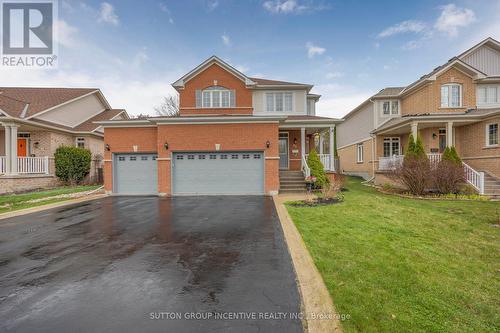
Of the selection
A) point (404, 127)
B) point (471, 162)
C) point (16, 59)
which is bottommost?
point (471, 162)

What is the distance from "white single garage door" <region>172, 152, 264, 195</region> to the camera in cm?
1312

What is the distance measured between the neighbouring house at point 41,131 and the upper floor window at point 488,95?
27911mm

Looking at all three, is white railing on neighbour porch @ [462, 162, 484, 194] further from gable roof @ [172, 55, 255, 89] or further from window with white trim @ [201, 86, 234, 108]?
window with white trim @ [201, 86, 234, 108]

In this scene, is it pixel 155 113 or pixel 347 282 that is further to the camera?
pixel 155 113

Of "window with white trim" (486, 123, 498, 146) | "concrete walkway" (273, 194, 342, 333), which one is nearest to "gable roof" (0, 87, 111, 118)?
"concrete walkway" (273, 194, 342, 333)

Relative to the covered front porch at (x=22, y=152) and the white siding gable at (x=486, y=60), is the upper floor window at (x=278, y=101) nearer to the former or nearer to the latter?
the white siding gable at (x=486, y=60)

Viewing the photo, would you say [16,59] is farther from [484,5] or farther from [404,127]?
[484,5]

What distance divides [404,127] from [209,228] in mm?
15397

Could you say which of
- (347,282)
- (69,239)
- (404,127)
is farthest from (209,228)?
(404,127)

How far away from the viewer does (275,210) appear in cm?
859

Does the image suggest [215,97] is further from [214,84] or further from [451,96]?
[451,96]

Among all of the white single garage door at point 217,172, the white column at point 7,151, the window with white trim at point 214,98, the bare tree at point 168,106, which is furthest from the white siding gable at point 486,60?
the bare tree at point 168,106

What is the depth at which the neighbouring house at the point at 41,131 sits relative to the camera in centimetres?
1480

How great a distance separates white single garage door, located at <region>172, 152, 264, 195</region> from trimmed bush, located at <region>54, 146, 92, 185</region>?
29.2 feet
